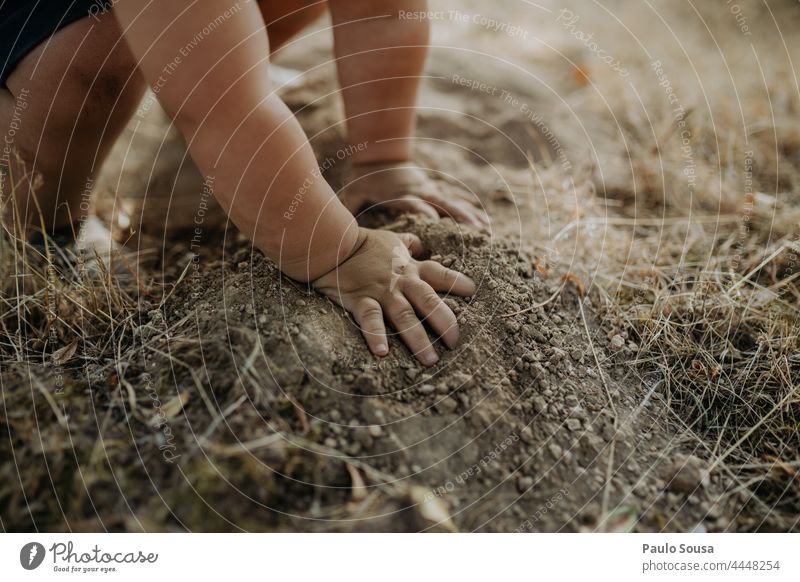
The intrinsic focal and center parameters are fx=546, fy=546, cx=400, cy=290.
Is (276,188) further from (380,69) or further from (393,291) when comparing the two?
(380,69)

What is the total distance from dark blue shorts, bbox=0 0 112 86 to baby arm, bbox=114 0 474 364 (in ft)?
0.59

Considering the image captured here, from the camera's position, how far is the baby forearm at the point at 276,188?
2.24 feet

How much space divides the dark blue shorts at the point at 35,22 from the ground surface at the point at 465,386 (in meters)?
0.31

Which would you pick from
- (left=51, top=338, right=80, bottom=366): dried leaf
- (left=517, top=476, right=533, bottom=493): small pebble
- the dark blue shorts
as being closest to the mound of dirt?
(left=517, top=476, right=533, bottom=493): small pebble

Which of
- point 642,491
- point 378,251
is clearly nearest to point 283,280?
point 378,251

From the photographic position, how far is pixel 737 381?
78cm

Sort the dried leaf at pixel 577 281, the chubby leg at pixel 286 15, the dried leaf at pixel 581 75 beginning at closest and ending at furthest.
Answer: the dried leaf at pixel 577 281 → the chubby leg at pixel 286 15 → the dried leaf at pixel 581 75

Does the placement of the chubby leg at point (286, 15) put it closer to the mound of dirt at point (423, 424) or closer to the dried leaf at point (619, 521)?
the mound of dirt at point (423, 424)

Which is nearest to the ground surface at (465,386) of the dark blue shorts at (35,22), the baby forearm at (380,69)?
the baby forearm at (380,69)

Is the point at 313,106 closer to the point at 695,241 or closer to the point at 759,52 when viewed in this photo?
the point at 695,241

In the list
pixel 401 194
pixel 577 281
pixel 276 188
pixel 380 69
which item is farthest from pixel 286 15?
pixel 577 281

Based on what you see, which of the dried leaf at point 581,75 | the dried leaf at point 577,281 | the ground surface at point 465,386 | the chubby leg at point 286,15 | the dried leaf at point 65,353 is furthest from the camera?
the dried leaf at point 581,75

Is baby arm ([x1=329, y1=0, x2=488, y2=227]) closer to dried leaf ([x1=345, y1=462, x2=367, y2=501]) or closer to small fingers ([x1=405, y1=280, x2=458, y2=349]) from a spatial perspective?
small fingers ([x1=405, y1=280, x2=458, y2=349])

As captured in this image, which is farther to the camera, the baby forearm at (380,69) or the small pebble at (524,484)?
the baby forearm at (380,69)
